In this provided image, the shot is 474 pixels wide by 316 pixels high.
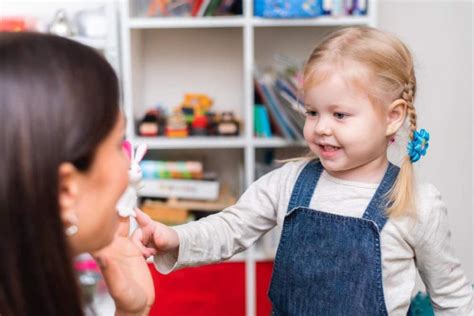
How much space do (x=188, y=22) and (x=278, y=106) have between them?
0.39 meters

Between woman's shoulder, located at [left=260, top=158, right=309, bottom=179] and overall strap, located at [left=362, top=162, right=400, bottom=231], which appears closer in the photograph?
overall strap, located at [left=362, top=162, right=400, bottom=231]

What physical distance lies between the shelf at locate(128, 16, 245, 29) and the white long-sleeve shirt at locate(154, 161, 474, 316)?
2.65ft

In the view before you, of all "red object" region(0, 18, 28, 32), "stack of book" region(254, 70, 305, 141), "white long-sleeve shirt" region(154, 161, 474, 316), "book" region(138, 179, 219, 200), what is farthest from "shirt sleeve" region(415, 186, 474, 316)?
"red object" region(0, 18, 28, 32)

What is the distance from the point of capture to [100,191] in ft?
2.32

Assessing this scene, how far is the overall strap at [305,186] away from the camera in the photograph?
1.19 meters

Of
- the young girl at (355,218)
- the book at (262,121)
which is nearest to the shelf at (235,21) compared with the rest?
the book at (262,121)

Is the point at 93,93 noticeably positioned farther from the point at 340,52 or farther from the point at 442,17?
the point at 442,17

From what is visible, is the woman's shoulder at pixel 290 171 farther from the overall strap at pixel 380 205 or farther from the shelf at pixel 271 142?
the shelf at pixel 271 142

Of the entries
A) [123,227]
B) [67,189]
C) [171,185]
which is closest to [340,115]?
[123,227]

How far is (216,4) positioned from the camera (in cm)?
195

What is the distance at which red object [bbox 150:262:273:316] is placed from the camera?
82.0 inches

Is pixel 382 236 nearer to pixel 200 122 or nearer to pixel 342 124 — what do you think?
pixel 342 124

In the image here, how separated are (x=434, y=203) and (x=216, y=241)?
417 millimetres

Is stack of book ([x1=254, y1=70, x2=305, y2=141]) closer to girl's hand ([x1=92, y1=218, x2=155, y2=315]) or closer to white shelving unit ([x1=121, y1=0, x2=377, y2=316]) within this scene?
white shelving unit ([x1=121, y1=0, x2=377, y2=316])
